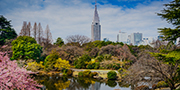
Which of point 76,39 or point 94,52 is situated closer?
point 94,52

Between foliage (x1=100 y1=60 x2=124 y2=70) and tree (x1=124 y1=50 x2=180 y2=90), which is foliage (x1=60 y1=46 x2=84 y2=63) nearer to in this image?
foliage (x1=100 y1=60 x2=124 y2=70)

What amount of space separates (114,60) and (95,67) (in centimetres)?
262

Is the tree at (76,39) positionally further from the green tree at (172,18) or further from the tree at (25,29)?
the green tree at (172,18)

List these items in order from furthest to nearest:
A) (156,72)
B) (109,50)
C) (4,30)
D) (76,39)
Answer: (76,39), (109,50), (4,30), (156,72)

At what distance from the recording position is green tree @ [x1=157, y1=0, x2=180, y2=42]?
5965 millimetres

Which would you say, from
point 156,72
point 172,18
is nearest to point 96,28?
point 156,72

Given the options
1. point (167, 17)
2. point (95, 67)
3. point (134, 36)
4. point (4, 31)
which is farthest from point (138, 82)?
point (134, 36)

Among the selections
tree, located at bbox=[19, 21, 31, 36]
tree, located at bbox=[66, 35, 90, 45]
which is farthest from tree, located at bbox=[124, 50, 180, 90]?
tree, located at bbox=[19, 21, 31, 36]

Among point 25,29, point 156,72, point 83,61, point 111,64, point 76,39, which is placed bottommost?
point 111,64

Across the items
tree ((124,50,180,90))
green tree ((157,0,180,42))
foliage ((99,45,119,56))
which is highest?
green tree ((157,0,180,42))

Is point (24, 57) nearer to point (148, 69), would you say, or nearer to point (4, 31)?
point (4, 31)

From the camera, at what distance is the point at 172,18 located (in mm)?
6215

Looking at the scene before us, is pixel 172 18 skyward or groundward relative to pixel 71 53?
skyward

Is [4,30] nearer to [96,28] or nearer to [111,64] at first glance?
[111,64]
